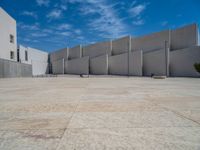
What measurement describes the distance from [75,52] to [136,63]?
30071 millimetres

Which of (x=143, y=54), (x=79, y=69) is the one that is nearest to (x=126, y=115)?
(x=143, y=54)

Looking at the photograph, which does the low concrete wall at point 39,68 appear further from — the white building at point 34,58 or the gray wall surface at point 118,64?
the gray wall surface at point 118,64

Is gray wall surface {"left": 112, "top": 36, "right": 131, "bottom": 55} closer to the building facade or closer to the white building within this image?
the building facade

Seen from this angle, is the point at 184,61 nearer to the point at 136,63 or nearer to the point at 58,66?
the point at 136,63

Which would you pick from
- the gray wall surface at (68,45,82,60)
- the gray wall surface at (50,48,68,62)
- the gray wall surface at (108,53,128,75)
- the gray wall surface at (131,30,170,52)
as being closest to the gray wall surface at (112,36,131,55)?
the gray wall surface at (131,30,170,52)

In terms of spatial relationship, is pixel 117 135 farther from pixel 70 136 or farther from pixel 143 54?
pixel 143 54

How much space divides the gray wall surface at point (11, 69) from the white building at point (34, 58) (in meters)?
6.26

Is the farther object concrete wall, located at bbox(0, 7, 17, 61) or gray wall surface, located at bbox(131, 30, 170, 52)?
gray wall surface, located at bbox(131, 30, 170, 52)

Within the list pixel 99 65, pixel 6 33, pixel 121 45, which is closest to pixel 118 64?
pixel 121 45

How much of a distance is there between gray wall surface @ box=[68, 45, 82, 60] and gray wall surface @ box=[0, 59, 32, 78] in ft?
90.0

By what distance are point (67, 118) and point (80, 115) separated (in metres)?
→ 0.37

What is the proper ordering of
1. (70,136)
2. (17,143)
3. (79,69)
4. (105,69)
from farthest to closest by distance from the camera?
(79,69)
(105,69)
(70,136)
(17,143)

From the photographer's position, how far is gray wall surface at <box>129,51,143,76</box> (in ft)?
137

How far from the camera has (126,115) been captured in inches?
165
